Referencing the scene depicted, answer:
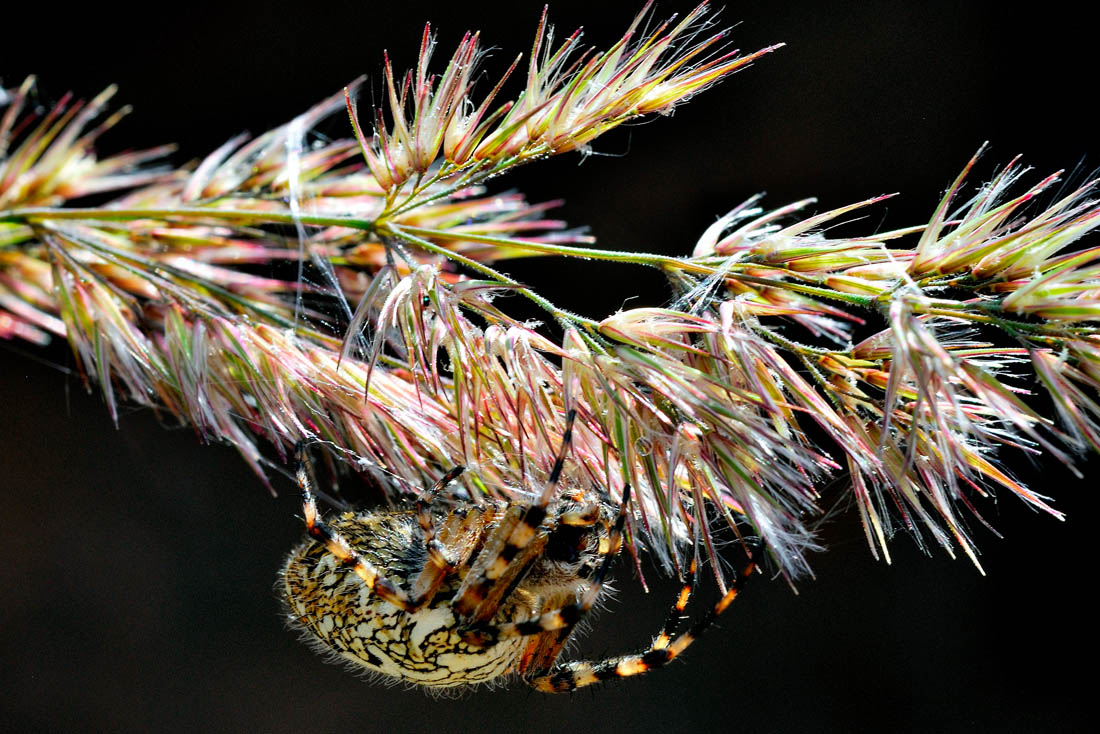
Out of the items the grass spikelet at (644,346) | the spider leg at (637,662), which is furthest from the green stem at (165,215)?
the spider leg at (637,662)

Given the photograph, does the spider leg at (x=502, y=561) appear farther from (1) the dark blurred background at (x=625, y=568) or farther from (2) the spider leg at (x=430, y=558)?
(1) the dark blurred background at (x=625, y=568)

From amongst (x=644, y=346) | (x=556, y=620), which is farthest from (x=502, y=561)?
(x=644, y=346)

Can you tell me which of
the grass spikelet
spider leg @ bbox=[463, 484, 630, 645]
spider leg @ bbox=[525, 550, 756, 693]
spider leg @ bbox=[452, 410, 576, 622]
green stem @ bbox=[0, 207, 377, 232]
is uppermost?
green stem @ bbox=[0, 207, 377, 232]

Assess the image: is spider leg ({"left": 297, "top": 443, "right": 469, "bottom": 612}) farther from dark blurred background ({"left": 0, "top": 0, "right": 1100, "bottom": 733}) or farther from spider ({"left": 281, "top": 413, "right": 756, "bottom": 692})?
dark blurred background ({"left": 0, "top": 0, "right": 1100, "bottom": 733})

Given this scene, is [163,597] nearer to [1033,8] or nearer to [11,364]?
[11,364]

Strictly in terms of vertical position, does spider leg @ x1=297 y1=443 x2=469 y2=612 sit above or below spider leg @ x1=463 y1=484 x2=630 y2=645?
above

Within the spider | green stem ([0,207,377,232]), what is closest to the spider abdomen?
the spider

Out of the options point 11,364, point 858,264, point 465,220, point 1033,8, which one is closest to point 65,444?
point 11,364
